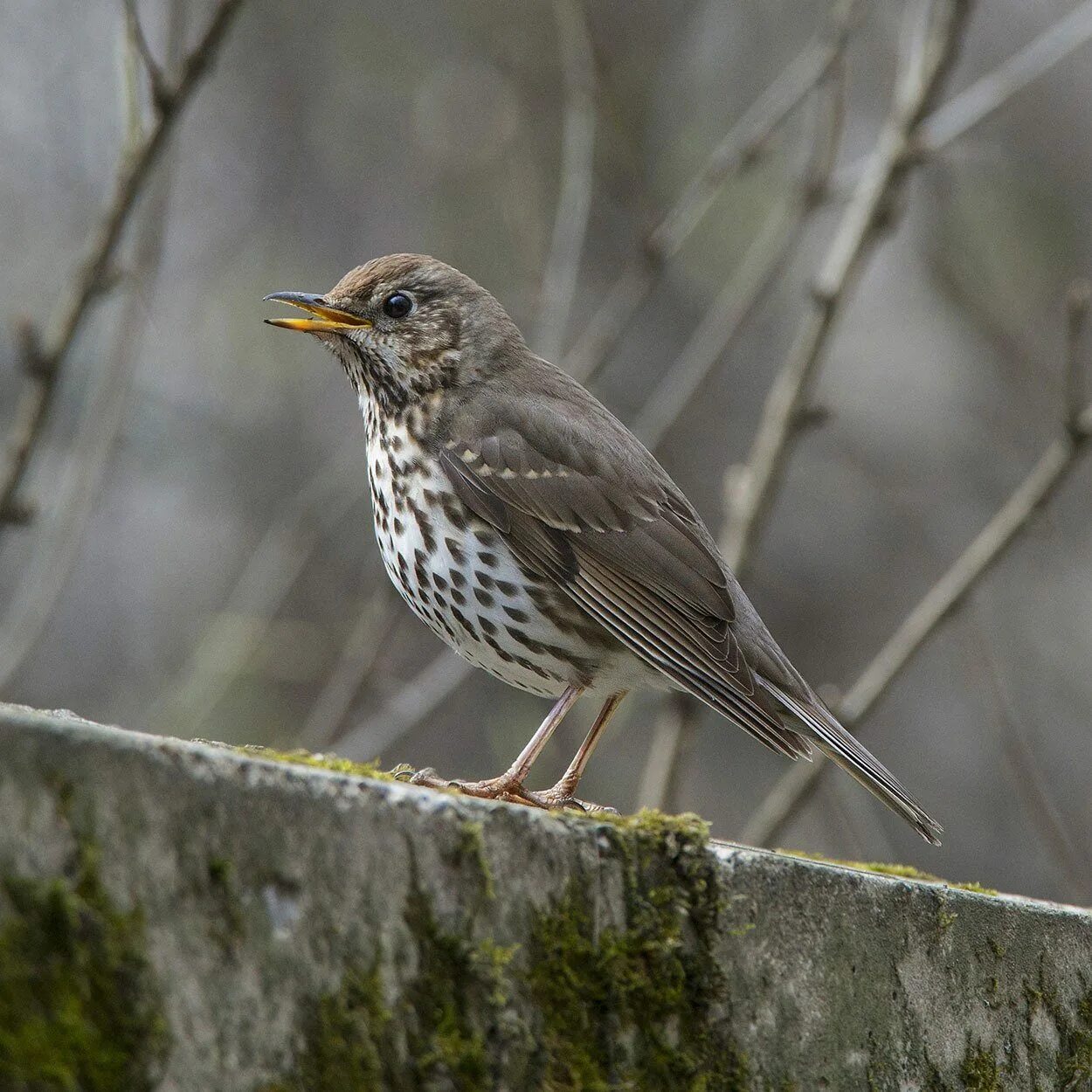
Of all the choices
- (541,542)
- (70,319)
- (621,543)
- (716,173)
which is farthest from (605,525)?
(716,173)

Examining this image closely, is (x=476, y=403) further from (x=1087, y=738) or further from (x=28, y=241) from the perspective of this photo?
(x=1087, y=738)

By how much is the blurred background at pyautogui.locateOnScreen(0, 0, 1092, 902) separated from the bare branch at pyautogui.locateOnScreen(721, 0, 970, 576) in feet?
10.4

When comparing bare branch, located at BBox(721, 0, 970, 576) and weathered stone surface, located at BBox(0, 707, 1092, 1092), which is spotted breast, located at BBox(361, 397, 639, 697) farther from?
weathered stone surface, located at BBox(0, 707, 1092, 1092)

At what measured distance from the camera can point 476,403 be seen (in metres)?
4.48

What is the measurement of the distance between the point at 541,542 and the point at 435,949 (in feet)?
7.57

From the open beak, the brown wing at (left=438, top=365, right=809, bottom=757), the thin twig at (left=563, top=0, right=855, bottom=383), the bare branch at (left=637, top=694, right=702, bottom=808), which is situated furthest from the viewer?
the bare branch at (left=637, top=694, right=702, bottom=808)

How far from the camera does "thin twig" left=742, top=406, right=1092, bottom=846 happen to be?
4.84 meters

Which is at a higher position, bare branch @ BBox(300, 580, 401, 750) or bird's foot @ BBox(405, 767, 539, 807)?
bird's foot @ BBox(405, 767, 539, 807)

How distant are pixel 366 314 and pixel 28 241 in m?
5.78

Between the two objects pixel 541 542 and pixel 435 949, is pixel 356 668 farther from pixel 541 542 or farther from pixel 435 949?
pixel 435 949

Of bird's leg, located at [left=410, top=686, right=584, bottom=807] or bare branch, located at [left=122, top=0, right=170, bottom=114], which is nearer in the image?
bird's leg, located at [left=410, top=686, right=584, bottom=807]

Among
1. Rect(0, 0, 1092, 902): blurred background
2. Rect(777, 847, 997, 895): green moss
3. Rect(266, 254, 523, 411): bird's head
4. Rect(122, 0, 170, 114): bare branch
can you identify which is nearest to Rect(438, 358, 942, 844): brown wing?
Rect(266, 254, 523, 411): bird's head

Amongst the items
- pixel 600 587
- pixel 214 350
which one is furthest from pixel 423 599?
pixel 214 350

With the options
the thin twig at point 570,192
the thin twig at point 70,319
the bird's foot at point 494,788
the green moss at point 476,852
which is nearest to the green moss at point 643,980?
the green moss at point 476,852
